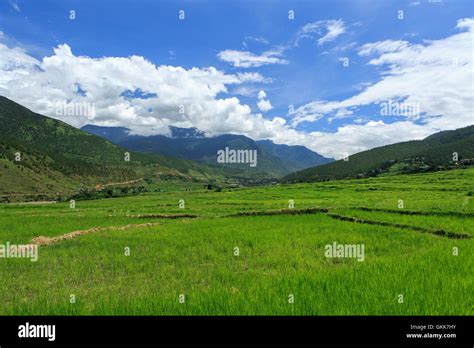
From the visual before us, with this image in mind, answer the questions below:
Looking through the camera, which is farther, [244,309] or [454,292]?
[454,292]

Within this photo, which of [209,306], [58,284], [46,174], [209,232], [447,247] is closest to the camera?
[209,306]

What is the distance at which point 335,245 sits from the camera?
54.2 ft

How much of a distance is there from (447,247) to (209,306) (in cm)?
1185

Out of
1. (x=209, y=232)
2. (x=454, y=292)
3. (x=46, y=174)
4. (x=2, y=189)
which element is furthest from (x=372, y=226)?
(x=46, y=174)

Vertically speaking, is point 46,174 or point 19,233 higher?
point 46,174

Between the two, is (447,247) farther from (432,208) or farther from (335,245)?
(432,208)
